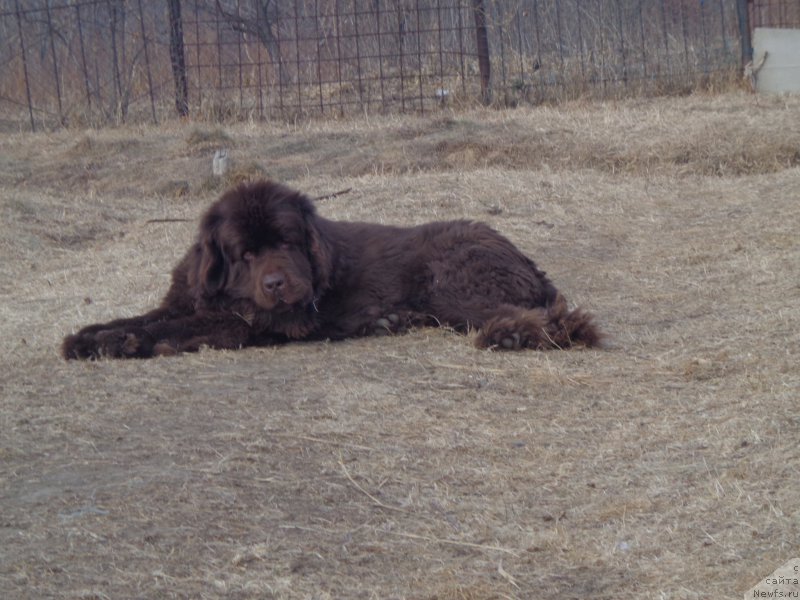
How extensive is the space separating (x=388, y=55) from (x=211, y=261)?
9052 mm

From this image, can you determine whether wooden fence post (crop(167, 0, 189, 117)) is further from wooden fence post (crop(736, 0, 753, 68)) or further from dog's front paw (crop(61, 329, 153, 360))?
dog's front paw (crop(61, 329, 153, 360))

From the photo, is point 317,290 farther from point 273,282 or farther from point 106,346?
point 106,346

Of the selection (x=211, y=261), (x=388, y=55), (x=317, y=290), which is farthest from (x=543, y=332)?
(x=388, y=55)

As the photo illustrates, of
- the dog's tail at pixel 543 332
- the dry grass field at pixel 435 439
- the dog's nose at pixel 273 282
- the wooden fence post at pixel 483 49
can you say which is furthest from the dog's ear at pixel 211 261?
the wooden fence post at pixel 483 49

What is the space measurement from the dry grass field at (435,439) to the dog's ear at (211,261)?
0.48 metres

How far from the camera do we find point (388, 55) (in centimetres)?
1452

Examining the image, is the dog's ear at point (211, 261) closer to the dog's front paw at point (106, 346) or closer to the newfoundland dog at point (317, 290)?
the newfoundland dog at point (317, 290)

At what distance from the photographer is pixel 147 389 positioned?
4.99 meters

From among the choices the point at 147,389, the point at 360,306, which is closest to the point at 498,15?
the point at 360,306

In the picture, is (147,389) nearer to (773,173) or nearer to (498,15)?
(773,173)

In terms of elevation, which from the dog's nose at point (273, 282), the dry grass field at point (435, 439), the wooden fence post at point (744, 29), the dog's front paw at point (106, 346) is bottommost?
the dry grass field at point (435, 439)

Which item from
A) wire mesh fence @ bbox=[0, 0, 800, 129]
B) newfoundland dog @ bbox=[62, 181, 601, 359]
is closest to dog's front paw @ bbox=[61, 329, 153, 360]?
newfoundland dog @ bbox=[62, 181, 601, 359]

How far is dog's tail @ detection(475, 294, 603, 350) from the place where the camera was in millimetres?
5707

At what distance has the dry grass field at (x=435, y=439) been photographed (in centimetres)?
310
